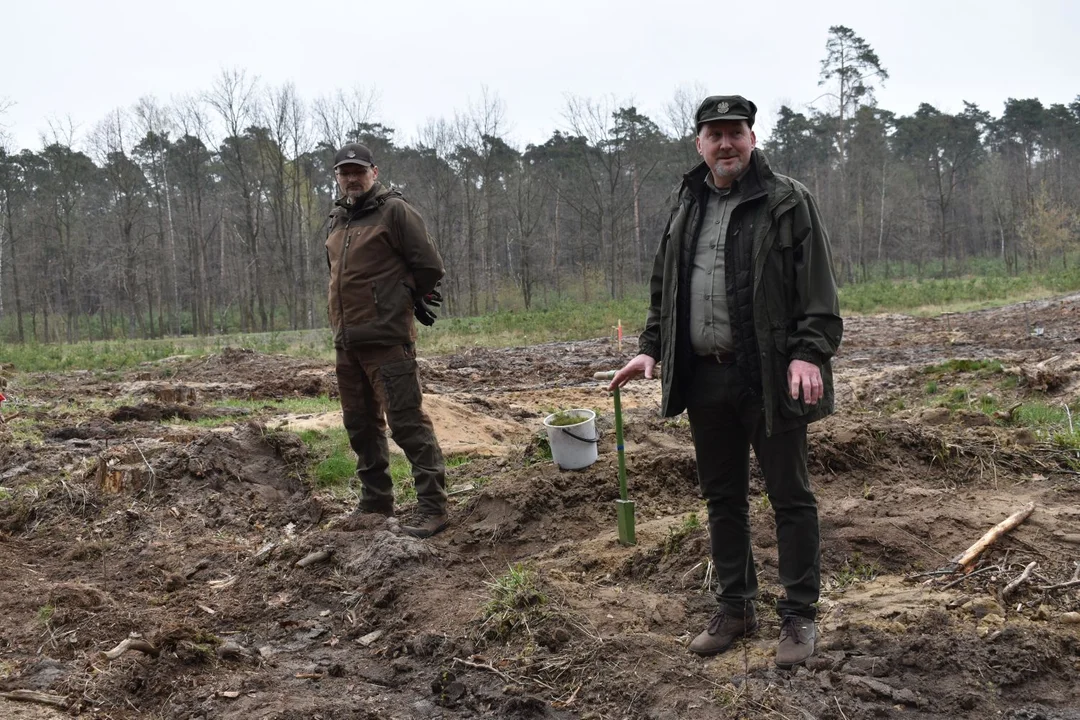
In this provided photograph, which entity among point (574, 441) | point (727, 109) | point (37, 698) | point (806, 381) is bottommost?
point (37, 698)

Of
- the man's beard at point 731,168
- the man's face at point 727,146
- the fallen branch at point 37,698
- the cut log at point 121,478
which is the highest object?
the man's face at point 727,146

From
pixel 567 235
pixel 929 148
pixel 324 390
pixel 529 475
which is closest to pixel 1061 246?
pixel 929 148

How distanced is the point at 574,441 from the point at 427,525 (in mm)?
1093

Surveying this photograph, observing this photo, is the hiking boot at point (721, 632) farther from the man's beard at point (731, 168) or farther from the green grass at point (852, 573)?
the man's beard at point (731, 168)

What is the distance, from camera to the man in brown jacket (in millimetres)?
5098

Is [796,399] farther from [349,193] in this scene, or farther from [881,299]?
[881,299]

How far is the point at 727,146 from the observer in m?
3.11

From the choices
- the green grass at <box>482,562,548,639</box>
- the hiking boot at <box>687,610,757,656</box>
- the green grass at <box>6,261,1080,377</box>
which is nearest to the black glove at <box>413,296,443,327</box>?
the green grass at <box>482,562,548,639</box>

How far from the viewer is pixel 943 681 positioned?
2.97 m

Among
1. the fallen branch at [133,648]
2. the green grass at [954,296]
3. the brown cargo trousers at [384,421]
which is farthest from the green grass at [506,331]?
the fallen branch at [133,648]

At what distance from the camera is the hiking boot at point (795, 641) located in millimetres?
3109

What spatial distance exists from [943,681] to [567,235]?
5142 centimetres

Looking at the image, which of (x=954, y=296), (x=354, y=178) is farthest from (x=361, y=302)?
(x=954, y=296)

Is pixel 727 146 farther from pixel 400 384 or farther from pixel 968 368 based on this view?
pixel 968 368
